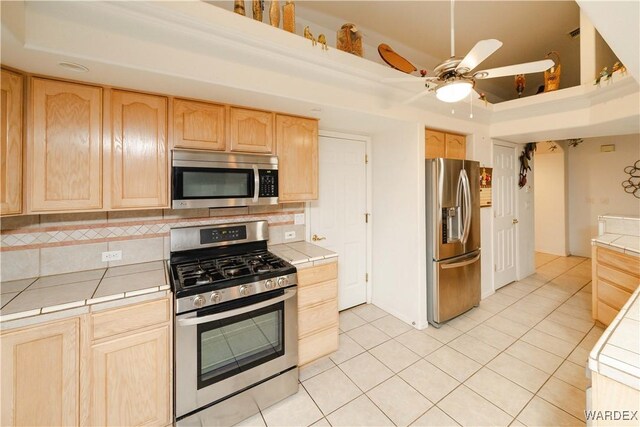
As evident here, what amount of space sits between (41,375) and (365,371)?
2021 mm

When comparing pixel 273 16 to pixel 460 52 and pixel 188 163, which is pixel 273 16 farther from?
pixel 460 52

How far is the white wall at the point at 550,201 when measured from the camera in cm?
531

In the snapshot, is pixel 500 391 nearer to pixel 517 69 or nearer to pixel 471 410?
pixel 471 410

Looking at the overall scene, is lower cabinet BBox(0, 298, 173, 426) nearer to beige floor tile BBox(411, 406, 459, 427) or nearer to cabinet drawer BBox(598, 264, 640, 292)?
beige floor tile BBox(411, 406, 459, 427)

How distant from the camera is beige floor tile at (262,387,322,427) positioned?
66.0 inches

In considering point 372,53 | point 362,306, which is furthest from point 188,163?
point 362,306

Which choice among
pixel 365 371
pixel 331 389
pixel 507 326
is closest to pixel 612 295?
pixel 507 326

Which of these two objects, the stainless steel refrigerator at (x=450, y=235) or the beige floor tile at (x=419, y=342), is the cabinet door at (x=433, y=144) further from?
the beige floor tile at (x=419, y=342)

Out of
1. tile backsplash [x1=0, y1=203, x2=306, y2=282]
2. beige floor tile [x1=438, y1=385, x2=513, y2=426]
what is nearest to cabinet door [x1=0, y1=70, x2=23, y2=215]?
tile backsplash [x1=0, y1=203, x2=306, y2=282]

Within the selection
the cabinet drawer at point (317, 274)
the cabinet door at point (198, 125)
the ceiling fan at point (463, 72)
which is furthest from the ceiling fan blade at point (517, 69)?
the cabinet door at point (198, 125)

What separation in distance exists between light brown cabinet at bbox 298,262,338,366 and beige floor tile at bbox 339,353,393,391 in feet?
0.67

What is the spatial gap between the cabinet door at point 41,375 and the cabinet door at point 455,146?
3.59 m

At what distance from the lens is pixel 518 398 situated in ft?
5.98

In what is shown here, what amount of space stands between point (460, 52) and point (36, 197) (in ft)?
13.9
